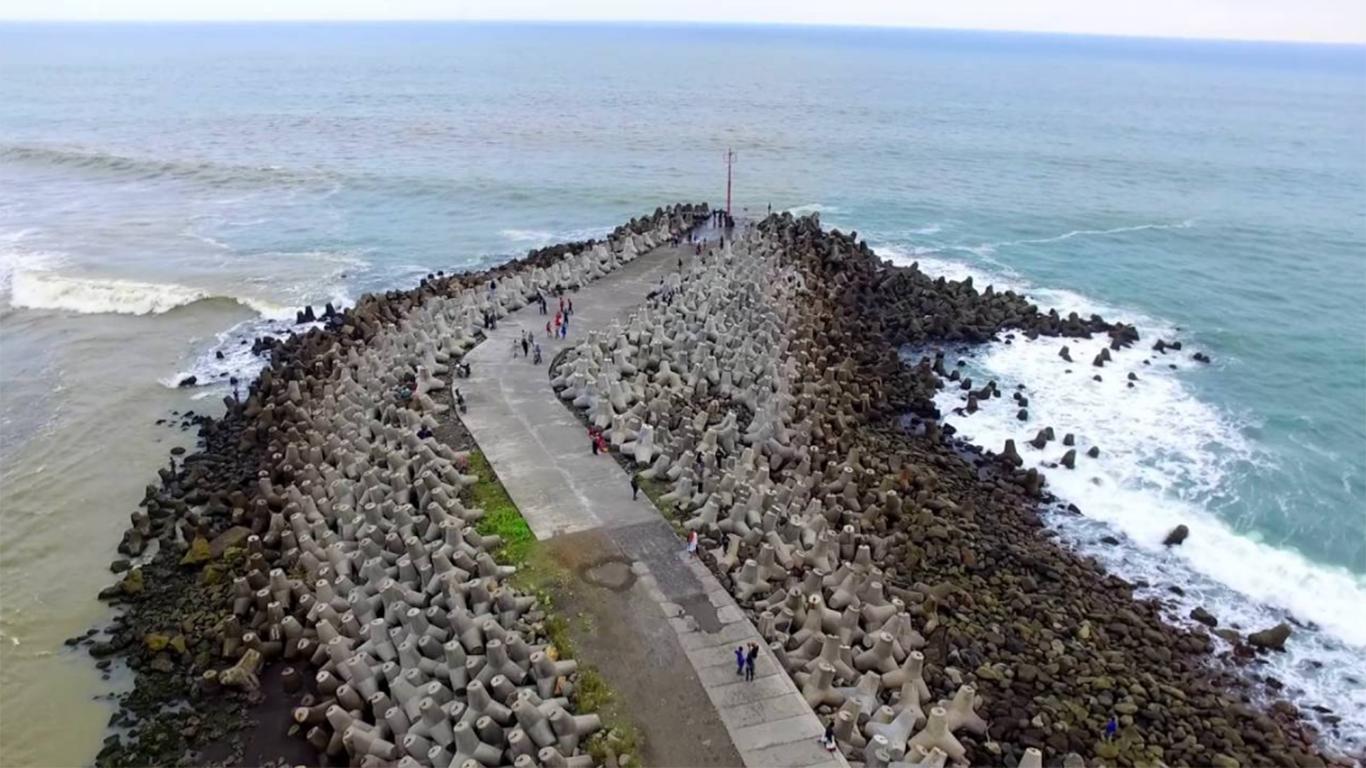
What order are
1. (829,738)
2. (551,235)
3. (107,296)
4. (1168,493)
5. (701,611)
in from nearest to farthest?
1. (829,738)
2. (701,611)
3. (1168,493)
4. (107,296)
5. (551,235)

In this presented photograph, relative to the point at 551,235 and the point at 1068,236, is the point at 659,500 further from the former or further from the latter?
the point at 1068,236

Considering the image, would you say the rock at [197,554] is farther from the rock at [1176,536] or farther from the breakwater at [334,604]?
the rock at [1176,536]

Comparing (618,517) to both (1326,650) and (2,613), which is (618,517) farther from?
(1326,650)

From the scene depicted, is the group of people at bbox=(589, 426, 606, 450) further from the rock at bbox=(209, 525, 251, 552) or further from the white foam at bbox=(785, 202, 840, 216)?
the white foam at bbox=(785, 202, 840, 216)

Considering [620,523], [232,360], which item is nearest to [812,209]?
[232,360]

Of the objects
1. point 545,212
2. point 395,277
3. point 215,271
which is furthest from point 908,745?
point 545,212

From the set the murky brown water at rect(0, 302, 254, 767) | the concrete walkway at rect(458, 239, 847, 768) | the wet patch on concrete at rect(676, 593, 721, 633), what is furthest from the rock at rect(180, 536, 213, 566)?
the wet patch on concrete at rect(676, 593, 721, 633)

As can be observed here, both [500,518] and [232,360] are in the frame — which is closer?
[500,518]
